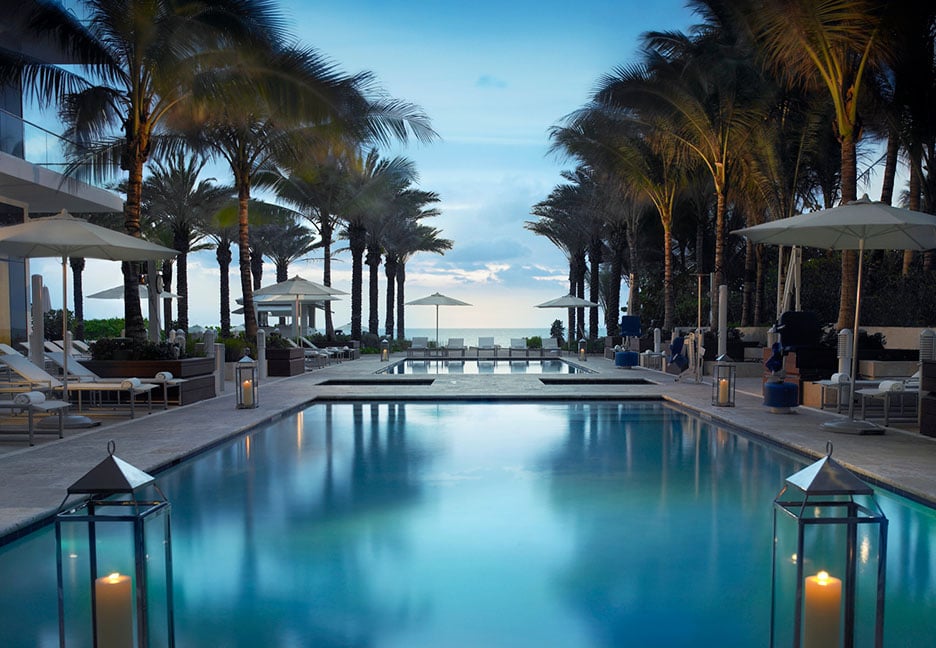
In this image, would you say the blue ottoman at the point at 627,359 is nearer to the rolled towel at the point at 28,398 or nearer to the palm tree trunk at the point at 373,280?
the palm tree trunk at the point at 373,280

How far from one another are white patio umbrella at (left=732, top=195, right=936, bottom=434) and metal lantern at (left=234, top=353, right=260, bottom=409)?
7467mm

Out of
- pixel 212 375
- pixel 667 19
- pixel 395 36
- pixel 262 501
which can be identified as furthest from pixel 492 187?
pixel 262 501

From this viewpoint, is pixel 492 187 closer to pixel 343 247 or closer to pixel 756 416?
pixel 343 247

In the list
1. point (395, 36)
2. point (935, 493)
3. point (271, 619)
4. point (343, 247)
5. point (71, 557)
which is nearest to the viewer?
point (271, 619)

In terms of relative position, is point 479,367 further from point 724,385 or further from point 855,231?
point 855,231

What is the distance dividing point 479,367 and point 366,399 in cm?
1017

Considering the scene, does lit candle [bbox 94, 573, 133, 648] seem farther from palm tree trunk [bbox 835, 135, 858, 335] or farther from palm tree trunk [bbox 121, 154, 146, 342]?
palm tree trunk [bbox 835, 135, 858, 335]

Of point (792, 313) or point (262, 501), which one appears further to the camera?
point (792, 313)

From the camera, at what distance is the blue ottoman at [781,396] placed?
1038 centimetres

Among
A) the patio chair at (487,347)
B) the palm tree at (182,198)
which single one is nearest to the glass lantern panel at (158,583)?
the patio chair at (487,347)

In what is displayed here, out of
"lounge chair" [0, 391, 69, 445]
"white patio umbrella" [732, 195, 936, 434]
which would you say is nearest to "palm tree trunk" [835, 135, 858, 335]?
"white patio umbrella" [732, 195, 936, 434]

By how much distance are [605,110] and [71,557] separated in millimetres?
19719

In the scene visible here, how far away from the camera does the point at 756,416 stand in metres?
10.3

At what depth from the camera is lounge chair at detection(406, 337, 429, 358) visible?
90.3 ft
